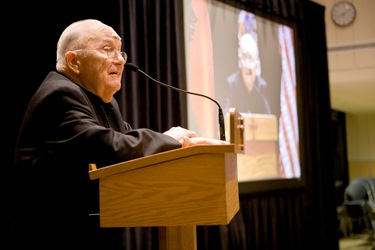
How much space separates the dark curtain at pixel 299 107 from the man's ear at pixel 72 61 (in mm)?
1419

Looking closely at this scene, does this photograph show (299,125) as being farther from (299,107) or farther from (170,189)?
(170,189)

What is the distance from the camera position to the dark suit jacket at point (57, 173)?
5.61 feet

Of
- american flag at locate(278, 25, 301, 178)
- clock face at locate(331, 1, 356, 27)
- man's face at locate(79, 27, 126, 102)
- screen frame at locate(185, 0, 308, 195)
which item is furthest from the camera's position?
clock face at locate(331, 1, 356, 27)

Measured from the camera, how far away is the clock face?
7.05 metres

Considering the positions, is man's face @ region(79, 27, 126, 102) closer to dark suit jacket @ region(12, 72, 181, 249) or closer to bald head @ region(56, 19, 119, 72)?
bald head @ region(56, 19, 119, 72)

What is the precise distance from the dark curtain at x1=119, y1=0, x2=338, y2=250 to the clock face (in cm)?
112

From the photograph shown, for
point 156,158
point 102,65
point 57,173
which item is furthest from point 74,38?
point 156,158

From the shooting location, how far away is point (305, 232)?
543 centimetres

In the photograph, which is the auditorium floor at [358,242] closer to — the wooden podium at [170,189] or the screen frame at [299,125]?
the screen frame at [299,125]

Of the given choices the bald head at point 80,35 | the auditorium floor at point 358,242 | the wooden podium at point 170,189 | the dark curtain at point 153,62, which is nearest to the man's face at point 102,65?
the bald head at point 80,35

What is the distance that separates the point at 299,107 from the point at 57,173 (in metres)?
3.88

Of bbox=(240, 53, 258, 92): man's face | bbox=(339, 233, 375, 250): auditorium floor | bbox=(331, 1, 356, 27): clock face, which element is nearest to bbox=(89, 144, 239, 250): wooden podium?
bbox=(240, 53, 258, 92): man's face

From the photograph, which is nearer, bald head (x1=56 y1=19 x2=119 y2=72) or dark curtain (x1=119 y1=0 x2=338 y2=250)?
bald head (x1=56 y1=19 x2=119 y2=72)

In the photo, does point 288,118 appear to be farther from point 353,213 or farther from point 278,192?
point 353,213
